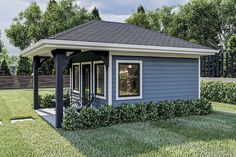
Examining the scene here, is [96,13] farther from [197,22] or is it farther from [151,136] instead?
[151,136]

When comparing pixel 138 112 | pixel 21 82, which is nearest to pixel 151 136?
pixel 138 112

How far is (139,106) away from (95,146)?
9.41 feet

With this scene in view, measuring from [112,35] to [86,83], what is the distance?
2498mm

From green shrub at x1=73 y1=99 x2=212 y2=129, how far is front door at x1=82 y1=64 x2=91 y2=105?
7.94ft

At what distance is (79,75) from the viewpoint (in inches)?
423

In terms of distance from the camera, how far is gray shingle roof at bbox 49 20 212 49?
766cm

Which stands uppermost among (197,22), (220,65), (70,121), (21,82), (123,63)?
(197,22)

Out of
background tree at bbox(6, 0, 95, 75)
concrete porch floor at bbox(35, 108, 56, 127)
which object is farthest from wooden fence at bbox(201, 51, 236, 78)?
background tree at bbox(6, 0, 95, 75)

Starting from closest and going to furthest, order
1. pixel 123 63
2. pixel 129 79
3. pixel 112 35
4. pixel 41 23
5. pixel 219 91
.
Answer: pixel 123 63, pixel 129 79, pixel 112 35, pixel 219 91, pixel 41 23

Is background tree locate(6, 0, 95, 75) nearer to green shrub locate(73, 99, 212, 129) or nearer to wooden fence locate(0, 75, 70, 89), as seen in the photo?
wooden fence locate(0, 75, 70, 89)

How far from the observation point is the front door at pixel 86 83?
991 centimetres

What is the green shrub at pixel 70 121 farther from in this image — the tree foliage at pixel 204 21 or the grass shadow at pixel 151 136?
the tree foliage at pixel 204 21

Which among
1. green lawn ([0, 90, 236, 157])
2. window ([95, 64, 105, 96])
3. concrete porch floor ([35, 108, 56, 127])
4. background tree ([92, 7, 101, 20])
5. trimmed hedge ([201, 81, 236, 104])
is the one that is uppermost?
background tree ([92, 7, 101, 20])

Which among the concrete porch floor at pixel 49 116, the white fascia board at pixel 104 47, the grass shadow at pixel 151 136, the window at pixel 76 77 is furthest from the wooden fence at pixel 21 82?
the grass shadow at pixel 151 136
